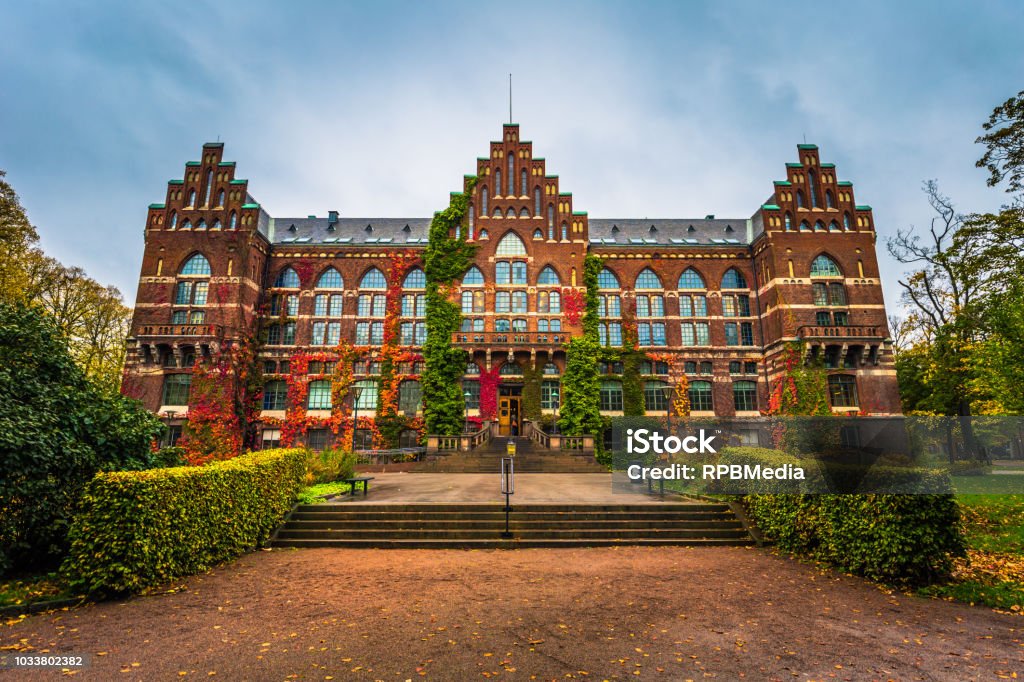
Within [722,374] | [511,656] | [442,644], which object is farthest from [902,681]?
[722,374]

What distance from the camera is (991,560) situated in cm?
981

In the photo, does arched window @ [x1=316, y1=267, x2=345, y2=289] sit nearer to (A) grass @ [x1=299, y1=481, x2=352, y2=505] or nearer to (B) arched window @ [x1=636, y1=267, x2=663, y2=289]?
(A) grass @ [x1=299, y1=481, x2=352, y2=505]

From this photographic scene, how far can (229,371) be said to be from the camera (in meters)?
32.6

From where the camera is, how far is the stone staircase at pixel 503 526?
12078mm

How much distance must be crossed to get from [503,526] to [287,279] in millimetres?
31356

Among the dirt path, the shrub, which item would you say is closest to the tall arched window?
the shrub

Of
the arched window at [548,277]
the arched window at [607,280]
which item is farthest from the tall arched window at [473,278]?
the arched window at [607,280]

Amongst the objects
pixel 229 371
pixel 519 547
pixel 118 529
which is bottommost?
pixel 519 547

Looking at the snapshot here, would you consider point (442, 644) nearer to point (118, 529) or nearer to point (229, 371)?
point (118, 529)

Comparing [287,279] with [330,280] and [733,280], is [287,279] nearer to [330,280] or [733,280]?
[330,280]

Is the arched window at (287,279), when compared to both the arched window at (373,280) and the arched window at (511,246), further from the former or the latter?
the arched window at (511,246)

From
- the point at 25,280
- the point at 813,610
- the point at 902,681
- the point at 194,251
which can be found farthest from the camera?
the point at 194,251

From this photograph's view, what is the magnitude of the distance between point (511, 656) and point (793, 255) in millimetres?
36332

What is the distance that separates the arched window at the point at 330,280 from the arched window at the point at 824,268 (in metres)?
34.6
